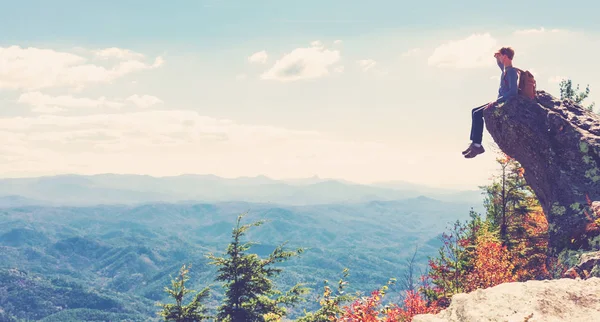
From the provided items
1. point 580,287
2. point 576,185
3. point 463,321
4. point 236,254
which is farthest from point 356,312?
point 236,254

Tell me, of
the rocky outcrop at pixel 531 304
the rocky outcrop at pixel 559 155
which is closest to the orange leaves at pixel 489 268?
the rocky outcrop at pixel 559 155

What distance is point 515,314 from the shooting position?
266 inches

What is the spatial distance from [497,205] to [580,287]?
18495 millimetres

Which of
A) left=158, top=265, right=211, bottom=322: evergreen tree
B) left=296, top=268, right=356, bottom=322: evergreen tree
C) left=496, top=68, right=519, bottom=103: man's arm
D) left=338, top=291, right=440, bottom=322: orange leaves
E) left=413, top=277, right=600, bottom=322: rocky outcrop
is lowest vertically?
left=158, top=265, right=211, bottom=322: evergreen tree

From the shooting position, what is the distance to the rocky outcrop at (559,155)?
39.9 feet

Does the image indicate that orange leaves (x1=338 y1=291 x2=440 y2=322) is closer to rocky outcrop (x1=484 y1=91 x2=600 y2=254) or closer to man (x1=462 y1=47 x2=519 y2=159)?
rocky outcrop (x1=484 y1=91 x2=600 y2=254)

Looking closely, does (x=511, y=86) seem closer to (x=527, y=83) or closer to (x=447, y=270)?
(x=527, y=83)

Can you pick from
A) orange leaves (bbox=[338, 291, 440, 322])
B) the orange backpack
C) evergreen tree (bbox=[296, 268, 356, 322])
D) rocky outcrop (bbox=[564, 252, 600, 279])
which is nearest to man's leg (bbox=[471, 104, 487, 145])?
the orange backpack

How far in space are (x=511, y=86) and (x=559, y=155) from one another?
2993mm

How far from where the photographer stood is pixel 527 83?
14.0 meters

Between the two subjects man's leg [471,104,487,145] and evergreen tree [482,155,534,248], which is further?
evergreen tree [482,155,534,248]

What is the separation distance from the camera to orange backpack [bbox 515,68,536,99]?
1394cm

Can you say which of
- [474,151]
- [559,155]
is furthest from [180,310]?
[559,155]

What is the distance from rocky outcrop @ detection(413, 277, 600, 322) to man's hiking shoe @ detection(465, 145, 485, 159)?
26.0ft
